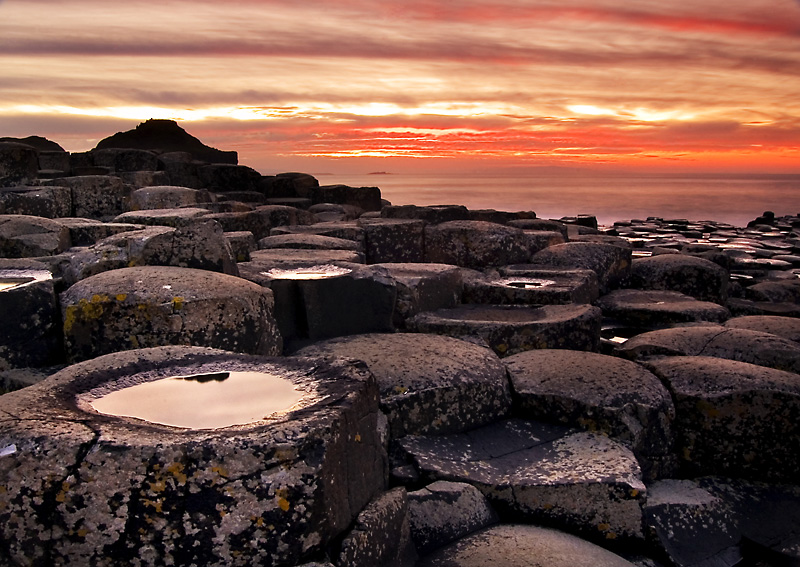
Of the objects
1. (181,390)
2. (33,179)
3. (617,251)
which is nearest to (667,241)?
(617,251)

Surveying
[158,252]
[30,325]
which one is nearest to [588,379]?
[158,252]

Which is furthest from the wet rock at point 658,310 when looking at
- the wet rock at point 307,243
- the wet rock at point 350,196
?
the wet rock at point 350,196

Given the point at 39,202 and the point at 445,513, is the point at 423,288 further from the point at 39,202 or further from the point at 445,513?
the point at 39,202

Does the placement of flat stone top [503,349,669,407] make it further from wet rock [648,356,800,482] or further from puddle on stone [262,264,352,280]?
puddle on stone [262,264,352,280]

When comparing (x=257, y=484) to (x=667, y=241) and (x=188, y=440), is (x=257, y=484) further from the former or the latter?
(x=667, y=241)

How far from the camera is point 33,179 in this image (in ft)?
32.2

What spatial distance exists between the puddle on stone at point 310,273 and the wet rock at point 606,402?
1.33m

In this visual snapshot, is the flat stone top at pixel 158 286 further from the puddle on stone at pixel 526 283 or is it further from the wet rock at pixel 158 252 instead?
the puddle on stone at pixel 526 283

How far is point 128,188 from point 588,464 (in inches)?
291

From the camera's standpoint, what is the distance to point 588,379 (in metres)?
3.90

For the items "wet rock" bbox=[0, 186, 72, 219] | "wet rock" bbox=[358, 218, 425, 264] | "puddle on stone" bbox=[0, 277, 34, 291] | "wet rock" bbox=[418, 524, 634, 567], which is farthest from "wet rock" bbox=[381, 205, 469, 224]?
"wet rock" bbox=[418, 524, 634, 567]

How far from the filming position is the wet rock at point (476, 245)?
7.04 metres

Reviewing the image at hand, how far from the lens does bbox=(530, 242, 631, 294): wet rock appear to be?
6875 millimetres

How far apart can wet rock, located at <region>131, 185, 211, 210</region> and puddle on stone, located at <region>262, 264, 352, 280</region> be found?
376 centimetres
